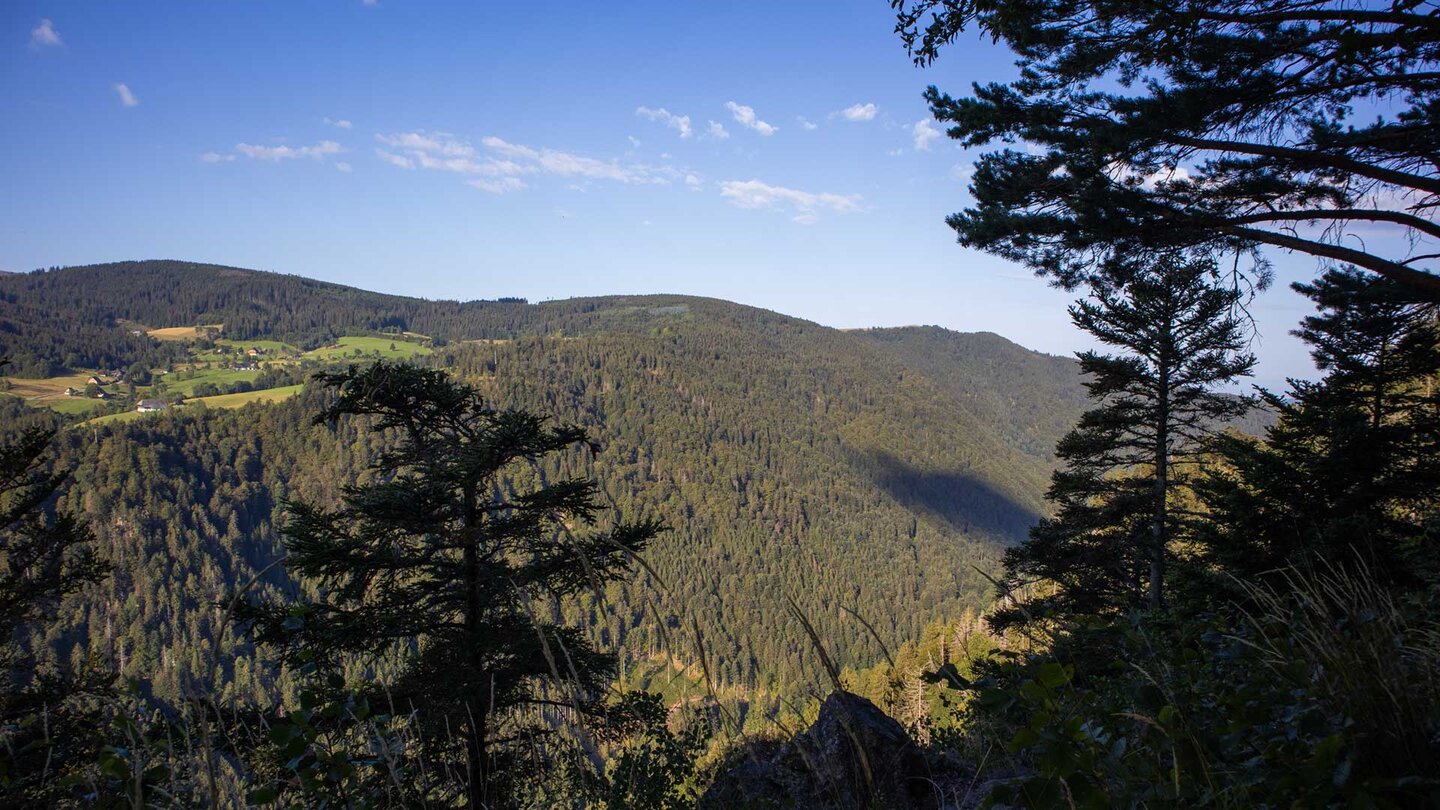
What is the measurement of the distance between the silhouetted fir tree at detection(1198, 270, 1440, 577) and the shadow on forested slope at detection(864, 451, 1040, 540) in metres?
178

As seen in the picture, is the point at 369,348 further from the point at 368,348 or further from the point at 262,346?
the point at 262,346

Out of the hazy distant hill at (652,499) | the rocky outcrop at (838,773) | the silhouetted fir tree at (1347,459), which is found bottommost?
the hazy distant hill at (652,499)

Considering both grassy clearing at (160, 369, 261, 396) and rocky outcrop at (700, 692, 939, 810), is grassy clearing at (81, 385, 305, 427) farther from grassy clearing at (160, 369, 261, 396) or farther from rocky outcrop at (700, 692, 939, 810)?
rocky outcrop at (700, 692, 939, 810)

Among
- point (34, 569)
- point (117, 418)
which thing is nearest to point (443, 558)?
point (34, 569)

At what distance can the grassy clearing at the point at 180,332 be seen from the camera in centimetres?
17511

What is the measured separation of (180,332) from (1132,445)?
782ft

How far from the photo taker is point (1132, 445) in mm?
10891

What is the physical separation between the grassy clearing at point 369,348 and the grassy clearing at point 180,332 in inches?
1553

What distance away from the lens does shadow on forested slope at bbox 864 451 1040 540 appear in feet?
595

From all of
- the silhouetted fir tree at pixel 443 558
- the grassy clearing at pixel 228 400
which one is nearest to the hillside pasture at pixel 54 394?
the grassy clearing at pixel 228 400

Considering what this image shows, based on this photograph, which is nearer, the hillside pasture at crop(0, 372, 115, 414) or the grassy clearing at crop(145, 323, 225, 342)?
the hillside pasture at crop(0, 372, 115, 414)

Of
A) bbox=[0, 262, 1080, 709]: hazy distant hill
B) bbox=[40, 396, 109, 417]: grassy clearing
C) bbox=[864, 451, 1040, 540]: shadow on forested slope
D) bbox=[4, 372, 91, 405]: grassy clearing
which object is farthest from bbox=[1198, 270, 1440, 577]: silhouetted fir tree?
bbox=[864, 451, 1040, 540]: shadow on forested slope

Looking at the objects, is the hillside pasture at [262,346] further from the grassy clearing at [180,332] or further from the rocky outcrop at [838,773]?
the rocky outcrop at [838,773]

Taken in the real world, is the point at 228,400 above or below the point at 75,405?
above
